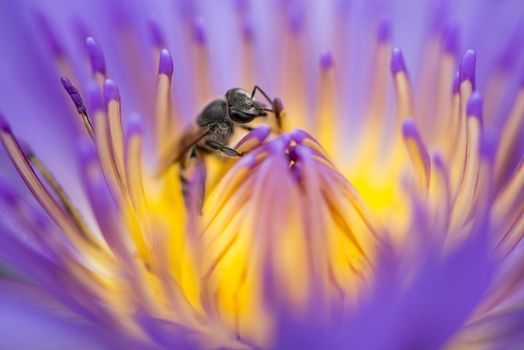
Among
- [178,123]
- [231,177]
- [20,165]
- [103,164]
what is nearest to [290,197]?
[231,177]

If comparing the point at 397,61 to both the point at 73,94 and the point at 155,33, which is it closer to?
the point at 155,33

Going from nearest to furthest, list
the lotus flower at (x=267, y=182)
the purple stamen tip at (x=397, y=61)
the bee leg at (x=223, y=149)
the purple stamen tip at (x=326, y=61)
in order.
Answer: the lotus flower at (x=267, y=182)
the bee leg at (x=223, y=149)
the purple stamen tip at (x=397, y=61)
the purple stamen tip at (x=326, y=61)

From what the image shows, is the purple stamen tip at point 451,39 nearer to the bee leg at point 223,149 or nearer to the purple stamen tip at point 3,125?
the bee leg at point 223,149

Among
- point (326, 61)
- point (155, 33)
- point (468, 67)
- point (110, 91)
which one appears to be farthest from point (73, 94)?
point (468, 67)

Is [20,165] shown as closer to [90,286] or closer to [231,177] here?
[90,286]

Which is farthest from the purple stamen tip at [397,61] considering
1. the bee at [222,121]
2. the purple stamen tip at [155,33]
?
the purple stamen tip at [155,33]
